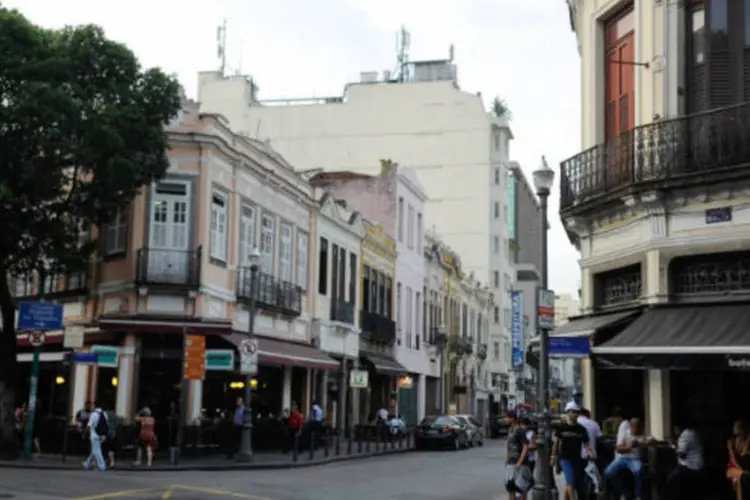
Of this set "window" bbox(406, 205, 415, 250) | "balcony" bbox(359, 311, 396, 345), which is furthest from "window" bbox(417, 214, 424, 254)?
"balcony" bbox(359, 311, 396, 345)

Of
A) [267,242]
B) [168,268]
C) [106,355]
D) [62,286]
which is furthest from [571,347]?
[267,242]

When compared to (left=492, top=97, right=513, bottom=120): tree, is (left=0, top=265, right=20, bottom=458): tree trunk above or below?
below

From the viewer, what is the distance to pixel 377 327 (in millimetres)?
45938

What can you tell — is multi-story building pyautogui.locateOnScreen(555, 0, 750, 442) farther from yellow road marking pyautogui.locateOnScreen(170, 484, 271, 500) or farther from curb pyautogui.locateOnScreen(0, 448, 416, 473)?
curb pyautogui.locateOnScreen(0, 448, 416, 473)

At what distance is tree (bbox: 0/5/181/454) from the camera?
24.0 m

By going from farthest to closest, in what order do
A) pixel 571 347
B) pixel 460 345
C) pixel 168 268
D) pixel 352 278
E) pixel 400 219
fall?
pixel 460 345 < pixel 400 219 < pixel 352 278 < pixel 168 268 < pixel 571 347

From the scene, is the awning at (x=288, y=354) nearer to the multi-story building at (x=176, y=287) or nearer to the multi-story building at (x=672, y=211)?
the multi-story building at (x=176, y=287)

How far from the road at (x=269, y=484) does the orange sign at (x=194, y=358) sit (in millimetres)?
2792

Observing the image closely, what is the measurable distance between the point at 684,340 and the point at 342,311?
28.1m

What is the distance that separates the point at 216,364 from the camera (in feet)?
92.9

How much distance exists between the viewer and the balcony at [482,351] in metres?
70.1

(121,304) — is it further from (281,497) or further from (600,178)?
(600,178)

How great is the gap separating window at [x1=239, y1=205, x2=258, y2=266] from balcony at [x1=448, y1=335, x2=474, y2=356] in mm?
28789

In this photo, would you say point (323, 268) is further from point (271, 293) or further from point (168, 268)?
point (168, 268)
